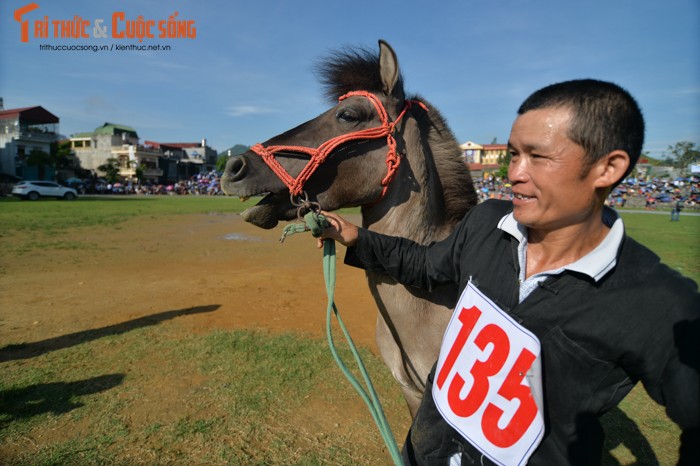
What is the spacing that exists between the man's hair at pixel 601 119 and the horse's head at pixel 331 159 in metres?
0.98

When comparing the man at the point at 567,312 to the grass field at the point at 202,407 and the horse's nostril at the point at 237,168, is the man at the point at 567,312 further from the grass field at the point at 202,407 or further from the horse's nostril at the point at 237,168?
the grass field at the point at 202,407

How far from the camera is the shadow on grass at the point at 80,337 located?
4.91m

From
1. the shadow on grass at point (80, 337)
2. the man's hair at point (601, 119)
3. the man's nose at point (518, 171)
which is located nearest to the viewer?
the man's hair at point (601, 119)

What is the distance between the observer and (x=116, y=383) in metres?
4.23

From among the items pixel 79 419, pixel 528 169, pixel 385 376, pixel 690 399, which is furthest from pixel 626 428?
pixel 79 419

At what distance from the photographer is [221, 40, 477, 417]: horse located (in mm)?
2088

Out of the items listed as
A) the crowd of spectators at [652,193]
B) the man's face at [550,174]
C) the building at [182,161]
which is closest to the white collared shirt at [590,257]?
the man's face at [550,174]

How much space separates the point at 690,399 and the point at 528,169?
2.67ft

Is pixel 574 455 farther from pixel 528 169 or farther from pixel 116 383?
pixel 116 383

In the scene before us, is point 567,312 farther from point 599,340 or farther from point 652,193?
point 652,193

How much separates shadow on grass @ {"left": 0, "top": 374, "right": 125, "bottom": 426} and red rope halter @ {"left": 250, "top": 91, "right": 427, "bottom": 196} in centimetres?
349

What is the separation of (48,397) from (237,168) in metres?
3.70

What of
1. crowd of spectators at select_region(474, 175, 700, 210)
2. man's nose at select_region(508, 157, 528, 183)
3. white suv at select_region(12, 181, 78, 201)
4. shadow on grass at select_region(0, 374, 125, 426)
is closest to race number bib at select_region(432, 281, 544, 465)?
man's nose at select_region(508, 157, 528, 183)

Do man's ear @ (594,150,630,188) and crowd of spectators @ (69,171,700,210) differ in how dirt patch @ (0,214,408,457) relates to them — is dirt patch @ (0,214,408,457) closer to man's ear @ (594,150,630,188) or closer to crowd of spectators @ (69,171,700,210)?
man's ear @ (594,150,630,188)
